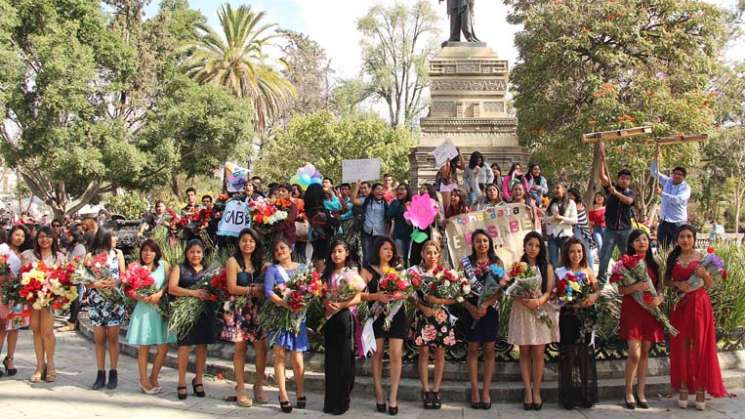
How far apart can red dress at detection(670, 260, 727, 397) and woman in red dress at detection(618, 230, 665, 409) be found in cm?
22

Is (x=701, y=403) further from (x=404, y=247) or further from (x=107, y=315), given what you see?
(x=107, y=315)

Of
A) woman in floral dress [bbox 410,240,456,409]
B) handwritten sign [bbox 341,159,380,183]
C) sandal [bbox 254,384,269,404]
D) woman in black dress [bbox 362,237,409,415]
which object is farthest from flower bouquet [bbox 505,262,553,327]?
handwritten sign [bbox 341,159,380,183]

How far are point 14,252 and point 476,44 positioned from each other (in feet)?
35.0

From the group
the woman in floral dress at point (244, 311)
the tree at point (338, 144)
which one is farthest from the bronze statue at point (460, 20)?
the tree at point (338, 144)

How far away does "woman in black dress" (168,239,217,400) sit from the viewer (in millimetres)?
6586

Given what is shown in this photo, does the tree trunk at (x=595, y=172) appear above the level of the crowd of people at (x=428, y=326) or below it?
above

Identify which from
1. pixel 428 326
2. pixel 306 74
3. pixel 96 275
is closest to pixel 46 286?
pixel 96 275

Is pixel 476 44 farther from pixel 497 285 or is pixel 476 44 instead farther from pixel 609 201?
pixel 497 285

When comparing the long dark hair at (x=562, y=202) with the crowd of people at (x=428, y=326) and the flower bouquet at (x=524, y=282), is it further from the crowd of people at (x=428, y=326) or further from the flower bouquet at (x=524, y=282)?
the flower bouquet at (x=524, y=282)

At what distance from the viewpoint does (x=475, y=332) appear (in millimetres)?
6406

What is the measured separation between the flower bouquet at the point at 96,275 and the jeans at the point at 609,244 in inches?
241

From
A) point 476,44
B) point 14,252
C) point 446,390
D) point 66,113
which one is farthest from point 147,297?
point 66,113

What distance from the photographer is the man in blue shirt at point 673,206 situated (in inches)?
368

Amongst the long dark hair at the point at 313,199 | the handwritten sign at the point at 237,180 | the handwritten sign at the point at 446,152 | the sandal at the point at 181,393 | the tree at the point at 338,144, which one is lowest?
the sandal at the point at 181,393
